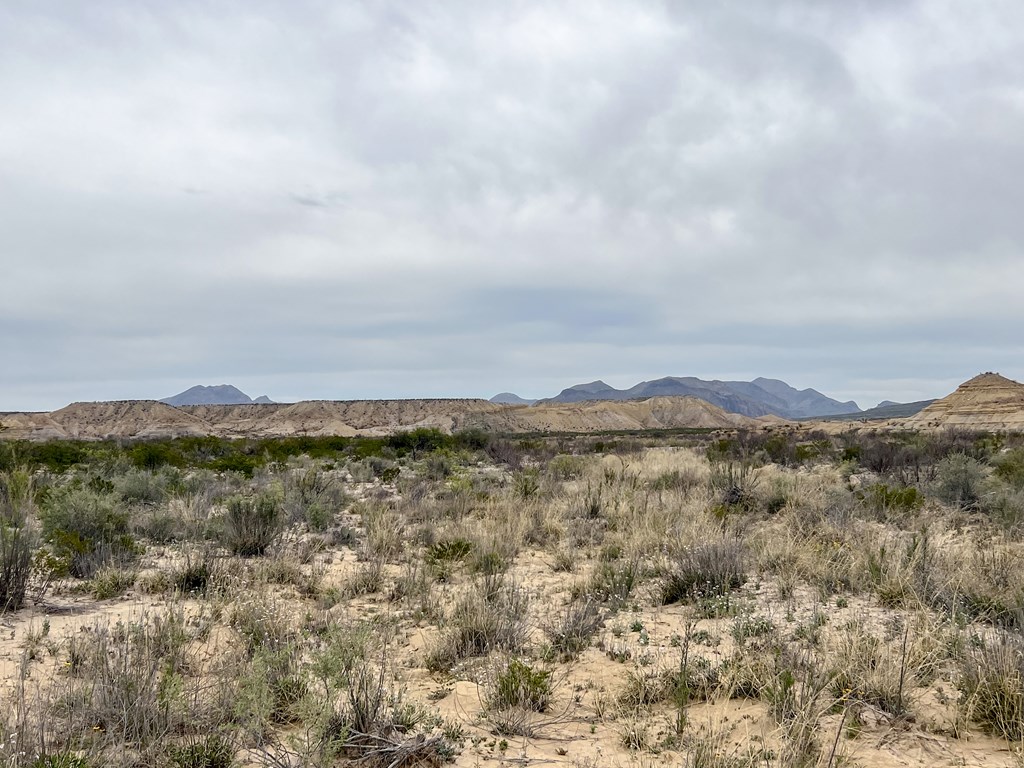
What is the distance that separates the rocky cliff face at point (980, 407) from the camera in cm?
5738

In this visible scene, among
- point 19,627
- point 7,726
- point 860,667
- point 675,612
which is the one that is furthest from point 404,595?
point 860,667

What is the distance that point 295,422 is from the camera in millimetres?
90875

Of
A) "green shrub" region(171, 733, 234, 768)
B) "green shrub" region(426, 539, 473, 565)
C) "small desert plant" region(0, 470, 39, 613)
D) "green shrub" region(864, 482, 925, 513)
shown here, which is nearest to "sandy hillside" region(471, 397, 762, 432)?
"green shrub" region(864, 482, 925, 513)

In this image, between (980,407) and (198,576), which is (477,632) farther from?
(980,407)

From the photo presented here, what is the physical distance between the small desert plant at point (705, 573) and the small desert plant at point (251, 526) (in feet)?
16.8

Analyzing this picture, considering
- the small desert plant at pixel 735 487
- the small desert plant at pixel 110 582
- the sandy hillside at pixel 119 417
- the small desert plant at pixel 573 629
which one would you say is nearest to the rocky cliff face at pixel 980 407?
the small desert plant at pixel 735 487

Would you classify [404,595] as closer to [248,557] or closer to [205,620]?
[205,620]

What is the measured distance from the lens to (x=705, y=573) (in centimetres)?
644

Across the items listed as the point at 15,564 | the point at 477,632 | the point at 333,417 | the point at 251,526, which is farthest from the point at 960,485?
the point at 333,417

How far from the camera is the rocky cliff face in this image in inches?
2259

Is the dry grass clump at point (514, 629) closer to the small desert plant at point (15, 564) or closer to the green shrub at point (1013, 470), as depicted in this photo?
the small desert plant at point (15, 564)

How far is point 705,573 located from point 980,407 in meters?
69.9

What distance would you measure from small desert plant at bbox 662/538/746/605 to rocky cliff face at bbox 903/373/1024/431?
58395 mm

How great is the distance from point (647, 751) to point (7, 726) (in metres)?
3.24
